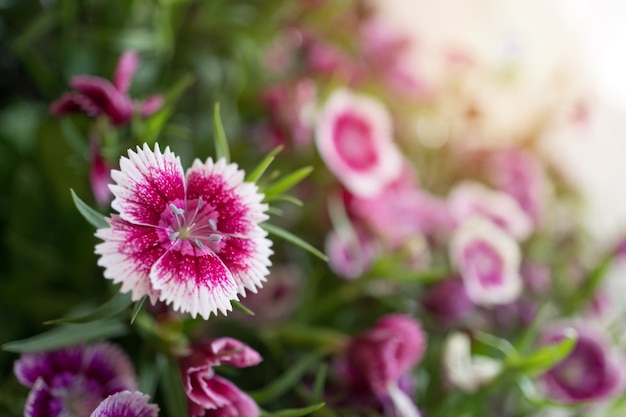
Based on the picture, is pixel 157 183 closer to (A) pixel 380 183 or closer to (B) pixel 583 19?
(A) pixel 380 183

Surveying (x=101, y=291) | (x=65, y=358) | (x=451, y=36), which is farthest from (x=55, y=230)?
(x=451, y=36)

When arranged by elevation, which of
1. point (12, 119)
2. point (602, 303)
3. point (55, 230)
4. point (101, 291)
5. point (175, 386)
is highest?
point (12, 119)

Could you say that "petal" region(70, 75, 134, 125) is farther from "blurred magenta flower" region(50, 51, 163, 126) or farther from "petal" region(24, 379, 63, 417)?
"petal" region(24, 379, 63, 417)

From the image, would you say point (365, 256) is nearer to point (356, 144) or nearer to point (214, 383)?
point (356, 144)

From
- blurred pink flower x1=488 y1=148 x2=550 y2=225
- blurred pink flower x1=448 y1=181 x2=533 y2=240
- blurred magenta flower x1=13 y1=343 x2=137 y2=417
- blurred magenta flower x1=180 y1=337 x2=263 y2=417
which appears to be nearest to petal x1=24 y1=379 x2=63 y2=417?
blurred magenta flower x1=13 y1=343 x2=137 y2=417

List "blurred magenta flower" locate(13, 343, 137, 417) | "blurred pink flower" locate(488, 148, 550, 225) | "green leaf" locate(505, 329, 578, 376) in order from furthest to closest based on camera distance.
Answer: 1. "blurred pink flower" locate(488, 148, 550, 225)
2. "green leaf" locate(505, 329, 578, 376)
3. "blurred magenta flower" locate(13, 343, 137, 417)

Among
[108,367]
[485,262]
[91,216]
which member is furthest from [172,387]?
[485,262]
